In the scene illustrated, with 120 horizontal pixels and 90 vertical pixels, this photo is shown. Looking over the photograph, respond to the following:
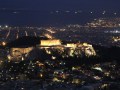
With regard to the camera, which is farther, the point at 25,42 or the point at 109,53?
the point at 25,42

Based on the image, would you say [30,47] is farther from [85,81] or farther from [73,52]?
[85,81]

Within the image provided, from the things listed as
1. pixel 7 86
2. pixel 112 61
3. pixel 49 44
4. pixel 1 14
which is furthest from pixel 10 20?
pixel 7 86

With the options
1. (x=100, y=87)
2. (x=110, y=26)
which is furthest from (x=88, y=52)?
(x=110, y=26)

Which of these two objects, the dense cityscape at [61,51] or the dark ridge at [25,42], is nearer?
the dense cityscape at [61,51]

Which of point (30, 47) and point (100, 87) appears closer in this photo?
point (100, 87)

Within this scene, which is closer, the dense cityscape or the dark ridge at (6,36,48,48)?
the dense cityscape

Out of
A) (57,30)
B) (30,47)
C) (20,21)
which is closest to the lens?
(30,47)

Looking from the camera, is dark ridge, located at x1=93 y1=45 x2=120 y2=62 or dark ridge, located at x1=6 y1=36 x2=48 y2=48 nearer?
dark ridge, located at x1=93 y1=45 x2=120 y2=62

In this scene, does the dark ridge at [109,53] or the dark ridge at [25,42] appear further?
the dark ridge at [25,42]

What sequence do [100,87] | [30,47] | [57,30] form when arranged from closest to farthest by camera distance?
[100,87], [30,47], [57,30]
